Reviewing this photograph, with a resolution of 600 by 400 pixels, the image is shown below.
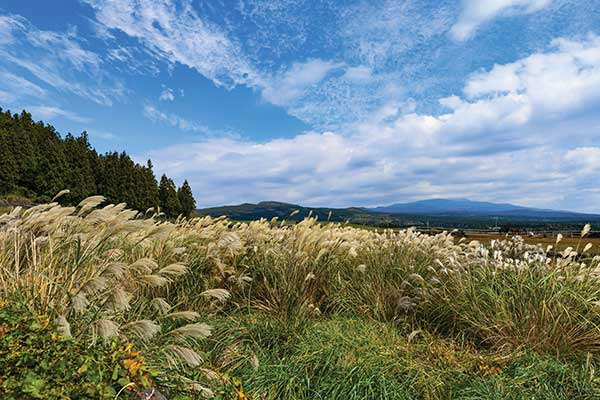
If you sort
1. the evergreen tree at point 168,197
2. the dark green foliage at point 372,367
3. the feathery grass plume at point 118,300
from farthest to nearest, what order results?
1. the evergreen tree at point 168,197
2. the dark green foliage at point 372,367
3. the feathery grass plume at point 118,300

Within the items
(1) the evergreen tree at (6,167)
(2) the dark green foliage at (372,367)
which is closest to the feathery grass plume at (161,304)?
(2) the dark green foliage at (372,367)

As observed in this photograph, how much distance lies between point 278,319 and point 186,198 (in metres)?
74.6

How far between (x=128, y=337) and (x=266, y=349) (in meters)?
1.32

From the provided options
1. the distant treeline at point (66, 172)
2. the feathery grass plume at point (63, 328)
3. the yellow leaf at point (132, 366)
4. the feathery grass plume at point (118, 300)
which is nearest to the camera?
the yellow leaf at point (132, 366)

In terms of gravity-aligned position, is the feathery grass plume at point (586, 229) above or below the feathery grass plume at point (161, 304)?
above

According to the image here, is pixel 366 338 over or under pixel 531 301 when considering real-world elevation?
under

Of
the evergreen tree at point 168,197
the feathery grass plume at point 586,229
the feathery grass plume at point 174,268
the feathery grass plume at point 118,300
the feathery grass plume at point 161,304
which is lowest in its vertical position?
the feathery grass plume at point 161,304

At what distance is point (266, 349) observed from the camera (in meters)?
3.74

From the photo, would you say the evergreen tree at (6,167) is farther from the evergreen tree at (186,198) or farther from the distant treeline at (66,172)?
the evergreen tree at (186,198)

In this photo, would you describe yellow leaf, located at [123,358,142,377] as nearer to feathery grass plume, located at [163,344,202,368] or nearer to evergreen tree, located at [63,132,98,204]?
feathery grass plume, located at [163,344,202,368]

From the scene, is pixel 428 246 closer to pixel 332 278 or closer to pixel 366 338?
pixel 332 278

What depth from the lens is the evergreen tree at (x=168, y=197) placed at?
6712cm

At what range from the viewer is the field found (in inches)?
93.9

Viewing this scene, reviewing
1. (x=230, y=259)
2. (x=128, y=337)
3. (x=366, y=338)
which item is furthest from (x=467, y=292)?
(x=128, y=337)
